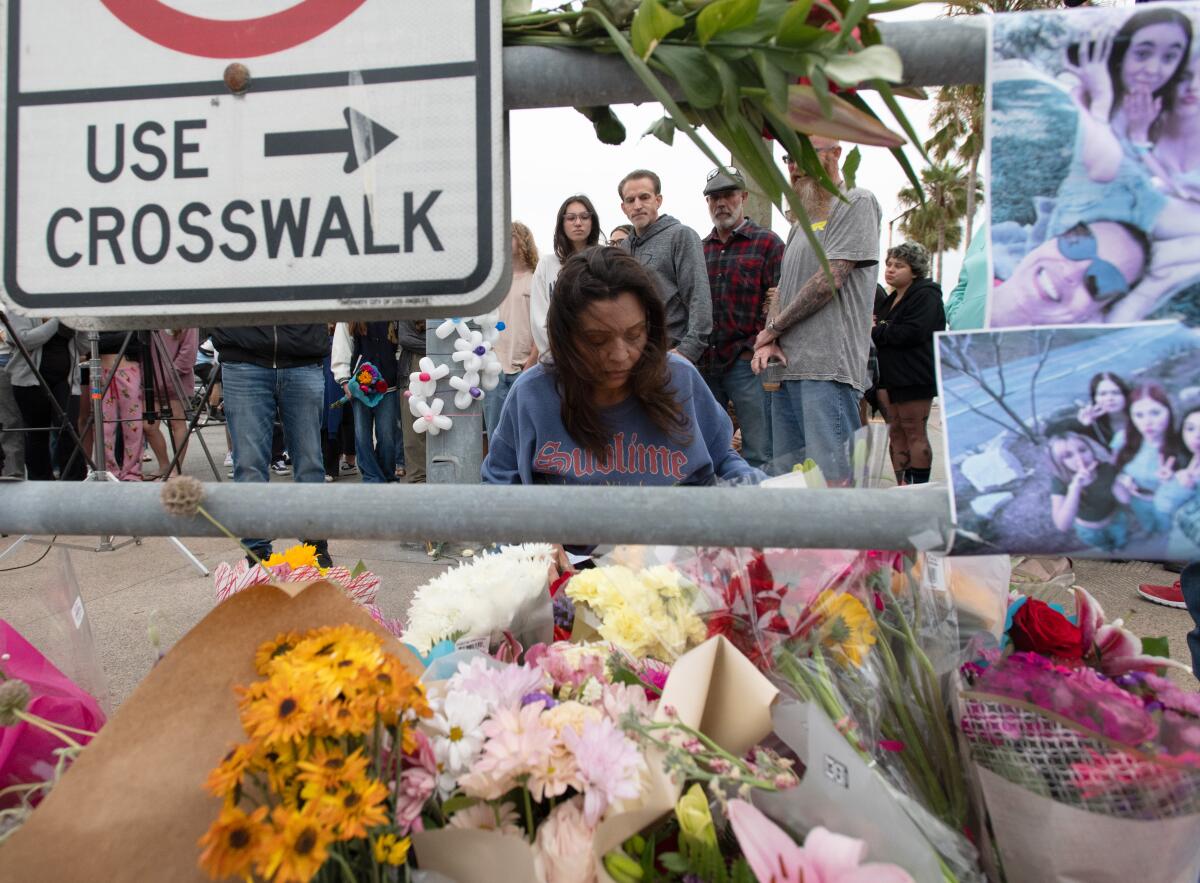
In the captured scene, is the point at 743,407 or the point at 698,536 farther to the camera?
the point at 743,407

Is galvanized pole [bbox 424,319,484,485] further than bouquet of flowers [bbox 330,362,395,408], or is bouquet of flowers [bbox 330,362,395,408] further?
bouquet of flowers [bbox 330,362,395,408]

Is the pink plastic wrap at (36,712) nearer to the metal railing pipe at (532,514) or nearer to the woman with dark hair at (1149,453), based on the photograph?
the metal railing pipe at (532,514)

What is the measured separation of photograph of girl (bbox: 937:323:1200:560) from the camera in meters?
0.60

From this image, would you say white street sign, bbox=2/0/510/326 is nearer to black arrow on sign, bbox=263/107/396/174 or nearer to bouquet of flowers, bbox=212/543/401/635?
black arrow on sign, bbox=263/107/396/174

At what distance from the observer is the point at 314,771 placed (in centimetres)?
61

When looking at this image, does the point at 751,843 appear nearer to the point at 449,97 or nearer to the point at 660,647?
the point at 660,647

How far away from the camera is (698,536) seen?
66 cm

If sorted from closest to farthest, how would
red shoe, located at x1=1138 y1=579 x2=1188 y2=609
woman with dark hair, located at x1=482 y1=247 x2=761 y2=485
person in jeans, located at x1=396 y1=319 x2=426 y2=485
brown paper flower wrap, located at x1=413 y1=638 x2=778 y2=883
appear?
brown paper flower wrap, located at x1=413 y1=638 x2=778 y2=883 < woman with dark hair, located at x1=482 y1=247 x2=761 y2=485 < red shoe, located at x1=1138 y1=579 x2=1188 y2=609 < person in jeans, located at x1=396 y1=319 x2=426 y2=485

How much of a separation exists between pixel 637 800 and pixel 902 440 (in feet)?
17.5

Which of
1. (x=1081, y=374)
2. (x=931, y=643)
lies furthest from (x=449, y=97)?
(x=931, y=643)

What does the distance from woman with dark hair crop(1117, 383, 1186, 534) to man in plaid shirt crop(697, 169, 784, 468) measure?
13.0 feet

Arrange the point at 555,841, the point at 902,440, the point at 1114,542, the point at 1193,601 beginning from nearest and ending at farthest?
1. the point at 1114,542
2. the point at 555,841
3. the point at 1193,601
4. the point at 902,440

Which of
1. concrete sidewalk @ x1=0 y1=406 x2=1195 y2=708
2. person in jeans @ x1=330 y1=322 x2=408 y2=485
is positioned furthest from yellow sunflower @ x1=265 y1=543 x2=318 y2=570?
person in jeans @ x1=330 y1=322 x2=408 y2=485

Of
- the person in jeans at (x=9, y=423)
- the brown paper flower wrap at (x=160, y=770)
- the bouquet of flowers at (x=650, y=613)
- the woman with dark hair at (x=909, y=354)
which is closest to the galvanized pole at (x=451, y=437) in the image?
the woman with dark hair at (x=909, y=354)
